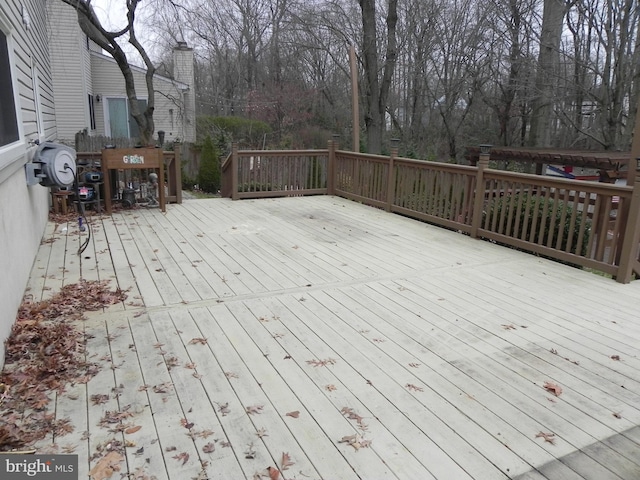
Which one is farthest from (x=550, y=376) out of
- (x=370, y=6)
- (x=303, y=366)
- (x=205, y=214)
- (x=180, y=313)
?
(x=370, y=6)

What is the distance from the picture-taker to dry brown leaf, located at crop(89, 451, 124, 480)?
189 centimetres

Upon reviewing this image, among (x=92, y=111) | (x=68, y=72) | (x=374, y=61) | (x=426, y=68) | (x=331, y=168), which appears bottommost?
(x=331, y=168)

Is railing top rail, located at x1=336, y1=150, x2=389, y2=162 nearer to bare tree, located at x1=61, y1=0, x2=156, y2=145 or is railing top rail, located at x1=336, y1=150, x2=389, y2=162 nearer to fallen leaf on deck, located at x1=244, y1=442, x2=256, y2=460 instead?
bare tree, located at x1=61, y1=0, x2=156, y2=145

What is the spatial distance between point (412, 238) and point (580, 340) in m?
2.92

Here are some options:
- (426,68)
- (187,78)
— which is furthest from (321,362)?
(187,78)

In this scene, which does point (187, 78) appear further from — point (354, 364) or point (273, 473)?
point (273, 473)

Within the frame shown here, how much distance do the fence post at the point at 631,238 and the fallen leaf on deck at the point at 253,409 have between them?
366cm

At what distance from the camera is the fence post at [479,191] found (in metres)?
5.78

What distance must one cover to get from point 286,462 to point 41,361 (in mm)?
1606

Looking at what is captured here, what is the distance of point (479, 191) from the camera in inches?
231

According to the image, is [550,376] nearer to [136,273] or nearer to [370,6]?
[136,273]

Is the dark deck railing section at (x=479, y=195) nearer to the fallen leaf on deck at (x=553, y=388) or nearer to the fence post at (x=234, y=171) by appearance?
the fence post at (x=234, y=171)

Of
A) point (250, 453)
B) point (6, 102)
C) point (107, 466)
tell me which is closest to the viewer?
point (107, 466)

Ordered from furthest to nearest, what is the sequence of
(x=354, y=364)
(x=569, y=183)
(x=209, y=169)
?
(x=209, y=169), (x=569, y=183), (x=354, y=364)
